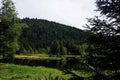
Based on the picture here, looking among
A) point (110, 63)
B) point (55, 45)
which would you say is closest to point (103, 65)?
point (110, 63)

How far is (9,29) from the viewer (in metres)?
61.5

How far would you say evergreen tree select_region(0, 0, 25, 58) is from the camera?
60.3 m

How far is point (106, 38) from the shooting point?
12.0 metres

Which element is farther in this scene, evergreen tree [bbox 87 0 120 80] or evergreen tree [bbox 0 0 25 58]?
evergreen tree [bbox 0 0 25 58]

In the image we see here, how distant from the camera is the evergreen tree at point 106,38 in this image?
37.6 ft

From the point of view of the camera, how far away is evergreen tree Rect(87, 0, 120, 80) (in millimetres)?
11461

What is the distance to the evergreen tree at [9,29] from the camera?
60344 millimetres

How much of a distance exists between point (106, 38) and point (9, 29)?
2001 inches

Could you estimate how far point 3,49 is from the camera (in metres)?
60.0

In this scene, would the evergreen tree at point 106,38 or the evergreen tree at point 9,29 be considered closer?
the evergreen tree at point 106,38

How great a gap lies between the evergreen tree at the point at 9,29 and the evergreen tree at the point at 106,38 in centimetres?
4877

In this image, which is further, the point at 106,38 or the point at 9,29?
the point at 9,29

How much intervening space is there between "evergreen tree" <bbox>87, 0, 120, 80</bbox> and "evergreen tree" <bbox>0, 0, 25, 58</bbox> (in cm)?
4877

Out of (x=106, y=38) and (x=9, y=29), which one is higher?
(x=9, y=29)
